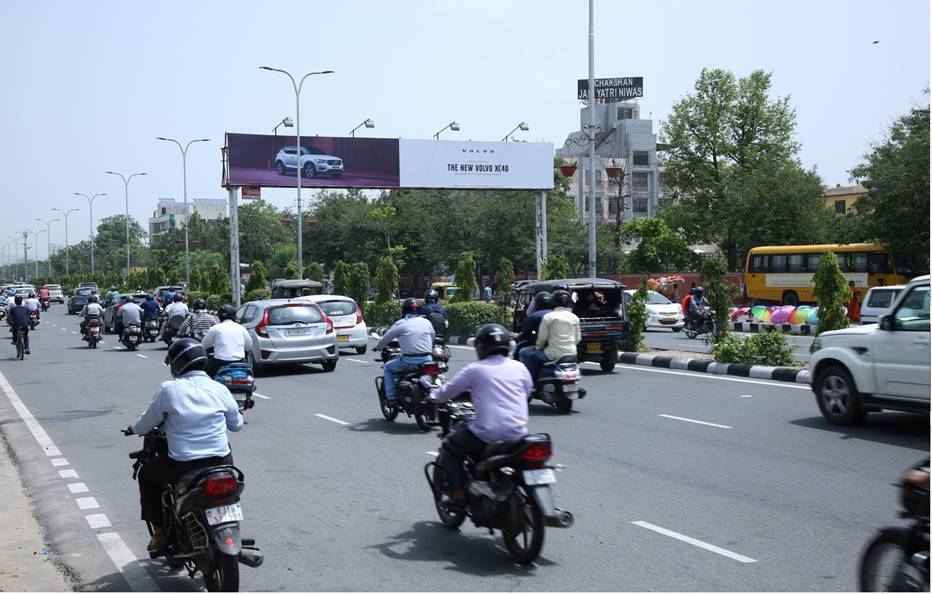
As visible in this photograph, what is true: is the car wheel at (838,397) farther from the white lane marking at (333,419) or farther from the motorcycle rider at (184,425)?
the motorcycle rider at (184,425)

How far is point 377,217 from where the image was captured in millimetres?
71062

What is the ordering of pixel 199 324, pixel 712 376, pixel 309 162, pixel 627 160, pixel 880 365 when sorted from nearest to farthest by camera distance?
1. pixel 880 365
2. pixel 712 376
3. pixel 199 324
4. pixel 309 162
5. pixel 627 160

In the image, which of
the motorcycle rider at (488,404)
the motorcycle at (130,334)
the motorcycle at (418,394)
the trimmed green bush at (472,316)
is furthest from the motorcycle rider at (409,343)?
the motorcycle at (130,334)

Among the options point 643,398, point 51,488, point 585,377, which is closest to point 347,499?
point 51,488

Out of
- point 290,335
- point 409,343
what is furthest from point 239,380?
point 290,335

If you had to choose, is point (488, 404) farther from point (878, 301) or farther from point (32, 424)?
point (878, 301)

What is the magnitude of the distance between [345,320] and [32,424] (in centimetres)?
1072

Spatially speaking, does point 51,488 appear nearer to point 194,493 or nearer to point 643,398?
point 194,493

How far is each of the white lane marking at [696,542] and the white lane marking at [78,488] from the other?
17.2 feet

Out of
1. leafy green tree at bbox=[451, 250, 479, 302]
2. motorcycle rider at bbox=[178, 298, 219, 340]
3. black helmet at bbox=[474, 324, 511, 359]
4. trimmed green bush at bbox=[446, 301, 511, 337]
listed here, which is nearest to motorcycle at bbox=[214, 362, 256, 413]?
motorcycle rider at bbox=[178, 298, 219, 340]

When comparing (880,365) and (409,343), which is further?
(409,343)

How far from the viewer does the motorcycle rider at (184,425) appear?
5.93 meters

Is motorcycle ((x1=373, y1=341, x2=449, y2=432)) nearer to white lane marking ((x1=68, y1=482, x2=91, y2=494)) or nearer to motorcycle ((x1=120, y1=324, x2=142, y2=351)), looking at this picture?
white lane marking ((x1=68, y1=482, x2=91, y2=494))

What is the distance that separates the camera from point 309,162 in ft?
148
